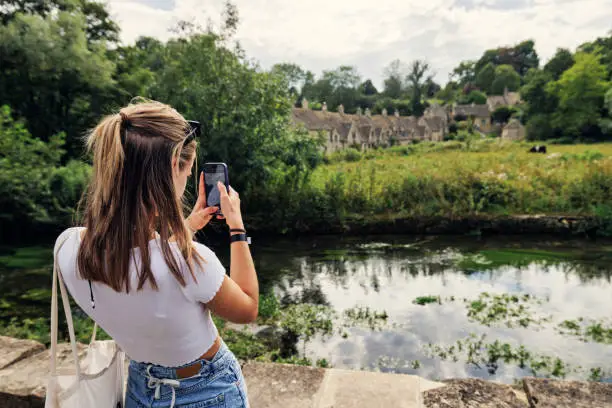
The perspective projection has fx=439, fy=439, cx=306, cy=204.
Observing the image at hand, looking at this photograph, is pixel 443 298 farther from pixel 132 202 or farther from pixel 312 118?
pixel 312 118

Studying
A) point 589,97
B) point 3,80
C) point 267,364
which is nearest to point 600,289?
point 267,364

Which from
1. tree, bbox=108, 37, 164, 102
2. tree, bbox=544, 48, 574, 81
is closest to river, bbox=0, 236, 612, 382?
tree, bbox=108, 37, 164, 102

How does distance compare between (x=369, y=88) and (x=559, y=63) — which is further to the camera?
(x=369, y=88)

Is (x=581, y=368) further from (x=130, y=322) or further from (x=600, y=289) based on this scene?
(x=130, y=322)

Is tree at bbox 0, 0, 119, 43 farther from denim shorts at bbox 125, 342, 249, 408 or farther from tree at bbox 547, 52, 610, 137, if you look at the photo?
tree at bbox 547, 52, 610, 137

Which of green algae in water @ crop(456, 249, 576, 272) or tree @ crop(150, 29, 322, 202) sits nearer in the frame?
green algae in water @ crop(456, 249, 576, 272)

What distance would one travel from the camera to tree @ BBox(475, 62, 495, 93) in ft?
240

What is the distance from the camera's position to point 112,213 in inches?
41.4

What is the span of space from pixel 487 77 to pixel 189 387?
81639mm

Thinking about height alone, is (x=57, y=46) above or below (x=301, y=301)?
above

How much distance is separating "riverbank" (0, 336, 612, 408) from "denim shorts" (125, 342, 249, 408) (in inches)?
38.7

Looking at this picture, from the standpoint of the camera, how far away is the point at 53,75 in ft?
46.8

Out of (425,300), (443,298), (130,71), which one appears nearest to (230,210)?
(425,300)

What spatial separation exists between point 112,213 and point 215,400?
0.58 m
